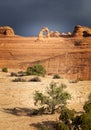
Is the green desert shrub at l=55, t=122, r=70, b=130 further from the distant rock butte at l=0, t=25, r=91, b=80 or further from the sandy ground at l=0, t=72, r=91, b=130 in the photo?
the distant rock butte at l=0, t=25, r=91, b=80

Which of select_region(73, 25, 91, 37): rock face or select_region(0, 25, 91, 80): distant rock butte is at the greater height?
select_region(73, 25, 91, 37): rock face

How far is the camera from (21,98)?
22578 mm

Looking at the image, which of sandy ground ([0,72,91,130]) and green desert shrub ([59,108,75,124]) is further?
sandy ground ([0,72,91,130])

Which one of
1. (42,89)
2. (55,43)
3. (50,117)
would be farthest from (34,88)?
(55,43)

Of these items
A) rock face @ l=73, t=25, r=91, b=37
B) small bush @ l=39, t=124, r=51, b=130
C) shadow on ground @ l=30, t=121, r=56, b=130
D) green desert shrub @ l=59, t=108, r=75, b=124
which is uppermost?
rock face @ l=73, t=25, r=91, b=37

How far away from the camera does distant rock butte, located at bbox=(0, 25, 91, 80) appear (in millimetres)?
60594

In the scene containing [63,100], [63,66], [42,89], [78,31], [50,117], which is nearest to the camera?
[50,117]

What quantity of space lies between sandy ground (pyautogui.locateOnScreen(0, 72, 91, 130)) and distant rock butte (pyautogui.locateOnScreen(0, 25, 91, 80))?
30.1 metres

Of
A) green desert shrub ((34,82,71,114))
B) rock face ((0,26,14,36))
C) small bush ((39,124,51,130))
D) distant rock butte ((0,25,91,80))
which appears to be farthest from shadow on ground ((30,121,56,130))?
rock face ((0,26,14,36))

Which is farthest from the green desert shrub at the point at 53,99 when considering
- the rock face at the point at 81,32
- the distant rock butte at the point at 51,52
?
the rock face at the point at 81,32

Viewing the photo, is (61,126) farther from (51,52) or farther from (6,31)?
(6,31)

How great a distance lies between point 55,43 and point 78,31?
308 inches

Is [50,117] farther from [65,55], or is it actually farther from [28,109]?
[65,55]

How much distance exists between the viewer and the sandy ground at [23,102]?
16.2 meters
